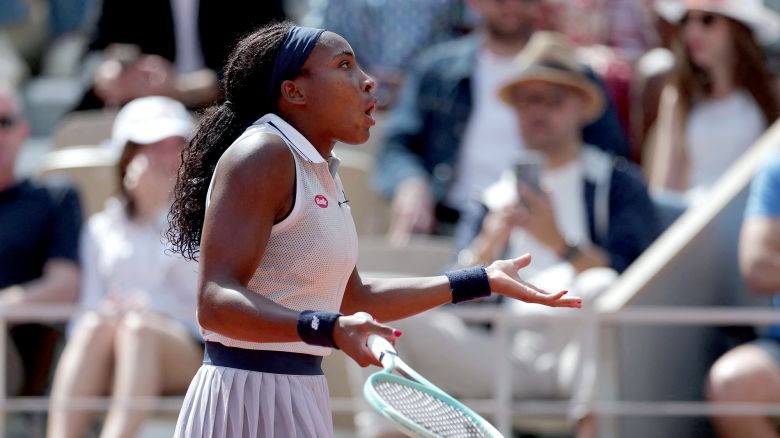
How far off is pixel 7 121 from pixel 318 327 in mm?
3908

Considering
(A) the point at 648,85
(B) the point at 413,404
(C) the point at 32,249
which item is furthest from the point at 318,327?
(A) the point at 648,85

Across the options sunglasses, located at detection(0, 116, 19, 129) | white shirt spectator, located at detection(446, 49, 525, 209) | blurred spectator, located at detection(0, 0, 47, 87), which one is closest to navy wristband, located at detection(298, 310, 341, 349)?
white shirt spectator, located at detection(446, 49, 525, 209)

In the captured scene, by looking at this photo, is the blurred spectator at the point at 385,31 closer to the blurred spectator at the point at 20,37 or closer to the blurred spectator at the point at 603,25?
the blurred spectator at the point at 603,25

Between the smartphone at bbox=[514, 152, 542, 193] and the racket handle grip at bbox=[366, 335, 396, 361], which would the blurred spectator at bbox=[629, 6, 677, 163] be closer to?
the smartphone at bbox=[514, 152, 542, 193]

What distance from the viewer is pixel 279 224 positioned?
9.78 ft

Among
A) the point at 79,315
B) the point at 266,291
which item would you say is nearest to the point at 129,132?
the point at 79,315

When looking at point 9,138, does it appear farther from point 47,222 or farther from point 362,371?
point 362,371

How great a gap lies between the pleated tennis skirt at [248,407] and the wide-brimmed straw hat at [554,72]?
10.9ft

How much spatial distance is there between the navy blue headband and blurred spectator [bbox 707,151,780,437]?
252 cm

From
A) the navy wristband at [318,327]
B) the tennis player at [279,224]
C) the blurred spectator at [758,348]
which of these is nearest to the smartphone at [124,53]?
the blurred spectator at [758,348]

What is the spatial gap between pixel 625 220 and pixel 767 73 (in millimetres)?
1268

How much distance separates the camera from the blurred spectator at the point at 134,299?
17.6 feet

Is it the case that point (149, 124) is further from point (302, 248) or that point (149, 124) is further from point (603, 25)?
point (302, 248)

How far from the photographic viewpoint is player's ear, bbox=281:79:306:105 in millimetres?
3070
